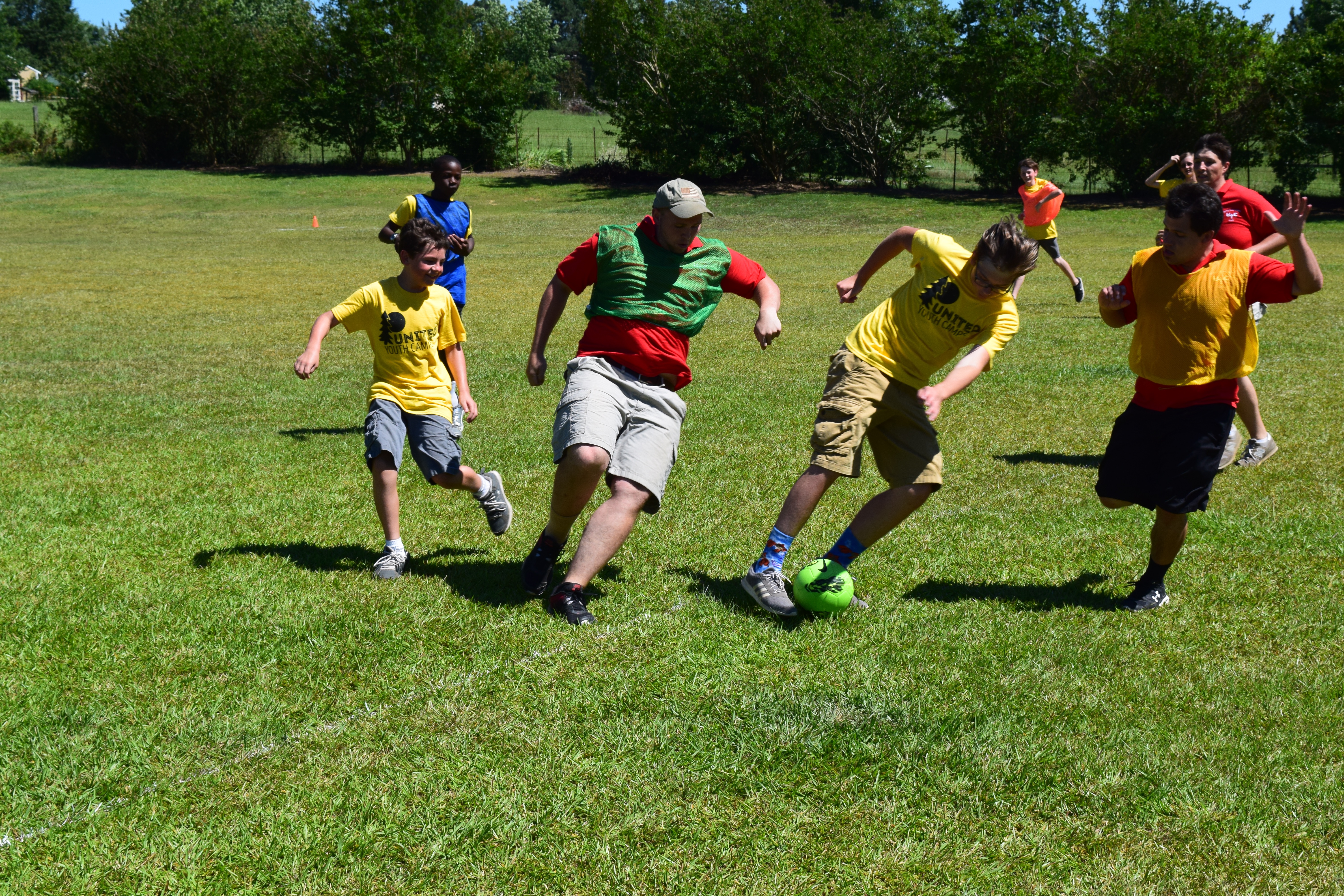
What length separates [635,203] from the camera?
4116cm

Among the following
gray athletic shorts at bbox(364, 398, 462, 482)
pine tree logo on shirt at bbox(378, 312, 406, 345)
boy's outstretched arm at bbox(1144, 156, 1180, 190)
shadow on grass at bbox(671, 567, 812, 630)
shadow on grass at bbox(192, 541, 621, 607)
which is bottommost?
shadow on grass at bbox(192, 541, 621, 607)

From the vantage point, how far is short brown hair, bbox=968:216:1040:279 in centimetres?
468

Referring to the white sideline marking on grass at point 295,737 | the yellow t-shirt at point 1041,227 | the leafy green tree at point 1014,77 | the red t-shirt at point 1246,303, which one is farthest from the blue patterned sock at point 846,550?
the leafy green tree at point 1014,77

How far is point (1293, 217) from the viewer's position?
15.1 ft

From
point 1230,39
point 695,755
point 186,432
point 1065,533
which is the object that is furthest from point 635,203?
point 695,755

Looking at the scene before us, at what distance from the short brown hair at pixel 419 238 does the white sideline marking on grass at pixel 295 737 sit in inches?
83.7

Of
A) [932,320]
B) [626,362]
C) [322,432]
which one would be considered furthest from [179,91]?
[932,320]

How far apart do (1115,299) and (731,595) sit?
2.22 m

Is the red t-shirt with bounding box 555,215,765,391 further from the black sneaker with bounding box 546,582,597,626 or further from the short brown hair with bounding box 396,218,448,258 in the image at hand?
the black sneaker with bounding box 546,582,597,626

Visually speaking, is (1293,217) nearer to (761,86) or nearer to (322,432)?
(322,432)

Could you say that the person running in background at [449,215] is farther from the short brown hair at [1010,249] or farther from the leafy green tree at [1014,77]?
the leafy green tree at [1014,77]

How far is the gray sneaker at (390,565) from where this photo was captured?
5.59 metres

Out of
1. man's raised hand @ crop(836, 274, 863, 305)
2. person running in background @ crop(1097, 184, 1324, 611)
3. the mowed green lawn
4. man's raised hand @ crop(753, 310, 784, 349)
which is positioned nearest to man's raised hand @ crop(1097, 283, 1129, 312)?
person running in background @ crop(1097, 184, 1324, 611)

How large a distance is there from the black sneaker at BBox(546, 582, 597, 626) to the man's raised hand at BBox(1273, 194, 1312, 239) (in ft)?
10.5
